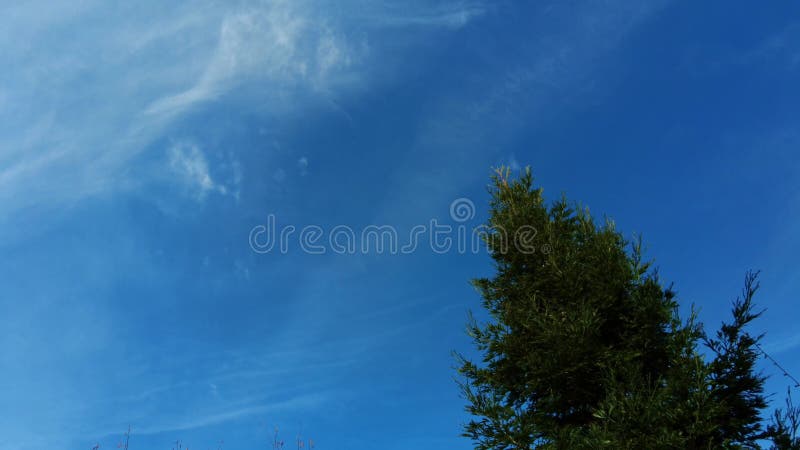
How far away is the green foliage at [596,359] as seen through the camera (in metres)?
9.03

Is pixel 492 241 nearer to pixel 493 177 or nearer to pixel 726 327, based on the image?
pixel 493 177

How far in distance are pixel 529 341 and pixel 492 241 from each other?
338cm

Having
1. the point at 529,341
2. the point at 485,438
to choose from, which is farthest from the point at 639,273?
the point at 485,438

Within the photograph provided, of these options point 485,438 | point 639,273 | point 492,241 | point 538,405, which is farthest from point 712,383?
point 492,241

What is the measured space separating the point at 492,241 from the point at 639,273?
4.01m

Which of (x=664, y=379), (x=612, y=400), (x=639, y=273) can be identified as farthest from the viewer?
(x=639, y=273)

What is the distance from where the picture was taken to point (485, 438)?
1070 centimetres

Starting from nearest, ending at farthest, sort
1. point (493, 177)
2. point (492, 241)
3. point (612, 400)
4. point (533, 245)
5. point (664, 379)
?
1. point (612, 400)
2. point (664, 379)
3. point (533, 245)
4. point (492, 241)
5. point (493, 177)

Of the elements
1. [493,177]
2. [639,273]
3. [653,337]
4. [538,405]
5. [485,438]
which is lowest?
[485,438]

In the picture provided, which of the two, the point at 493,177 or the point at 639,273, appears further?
the point at 493,177

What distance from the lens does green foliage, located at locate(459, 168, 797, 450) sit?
903 cm

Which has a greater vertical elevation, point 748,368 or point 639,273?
point 639,273

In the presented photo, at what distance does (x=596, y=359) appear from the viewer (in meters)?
10.4

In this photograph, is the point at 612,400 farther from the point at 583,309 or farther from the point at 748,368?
the point at 748,368
